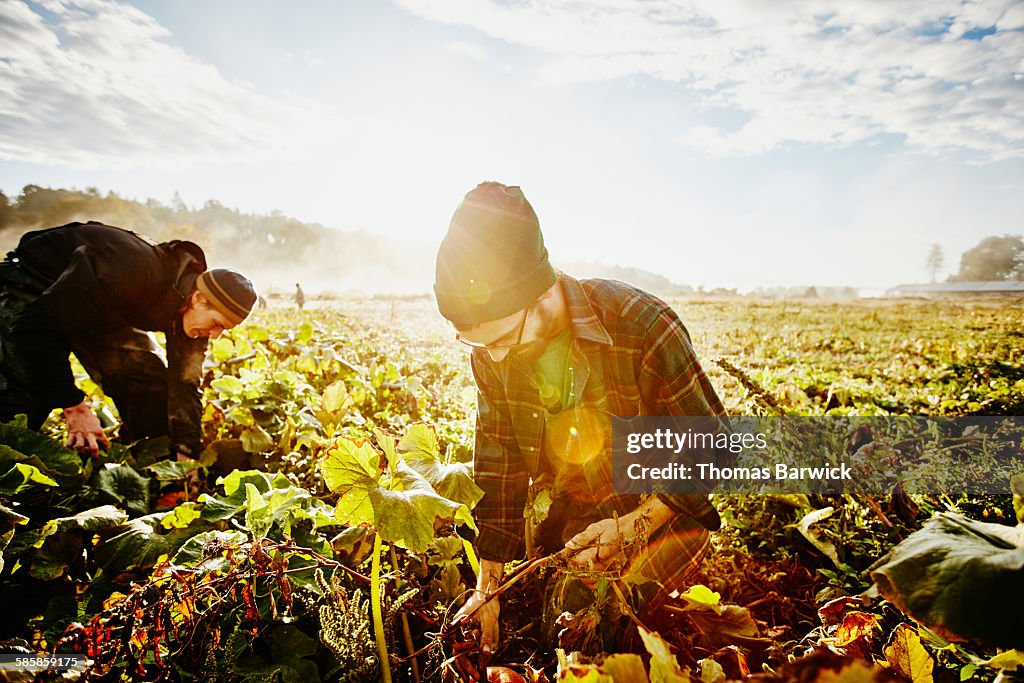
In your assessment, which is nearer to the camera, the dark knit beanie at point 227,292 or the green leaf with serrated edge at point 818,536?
the green leaf with serrated edge at point 818,536

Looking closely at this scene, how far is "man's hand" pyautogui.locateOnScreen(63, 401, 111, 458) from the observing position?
9.43 feet

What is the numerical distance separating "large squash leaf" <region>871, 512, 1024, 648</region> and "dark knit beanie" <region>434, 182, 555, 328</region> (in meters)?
1.23

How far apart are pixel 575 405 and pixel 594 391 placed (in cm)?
10

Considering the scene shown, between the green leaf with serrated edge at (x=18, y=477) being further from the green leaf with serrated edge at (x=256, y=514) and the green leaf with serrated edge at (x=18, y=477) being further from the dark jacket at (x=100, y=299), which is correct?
the dark jacket at (x=100, y=299)

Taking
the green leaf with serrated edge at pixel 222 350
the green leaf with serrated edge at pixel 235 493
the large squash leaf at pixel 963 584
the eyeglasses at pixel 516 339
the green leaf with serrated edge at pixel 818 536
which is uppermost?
the eyeglasses at pixel 516 339

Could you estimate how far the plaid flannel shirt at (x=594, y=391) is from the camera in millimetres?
1969

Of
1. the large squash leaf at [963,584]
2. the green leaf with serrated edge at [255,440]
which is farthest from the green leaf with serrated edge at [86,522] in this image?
the large squash leaf at [963,584]

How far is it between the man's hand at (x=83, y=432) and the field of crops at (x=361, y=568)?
37 centimetres

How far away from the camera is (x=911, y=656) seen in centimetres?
94

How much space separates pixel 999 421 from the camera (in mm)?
2701

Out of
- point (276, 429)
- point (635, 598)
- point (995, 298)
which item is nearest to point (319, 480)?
point (276, 429)

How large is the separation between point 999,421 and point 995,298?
824 cm

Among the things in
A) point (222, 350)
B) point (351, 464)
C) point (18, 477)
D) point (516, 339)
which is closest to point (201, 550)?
point (18, 477)

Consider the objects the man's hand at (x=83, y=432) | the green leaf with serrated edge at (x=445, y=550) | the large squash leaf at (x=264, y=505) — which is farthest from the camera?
the man's hand at (x=83, y=432)
